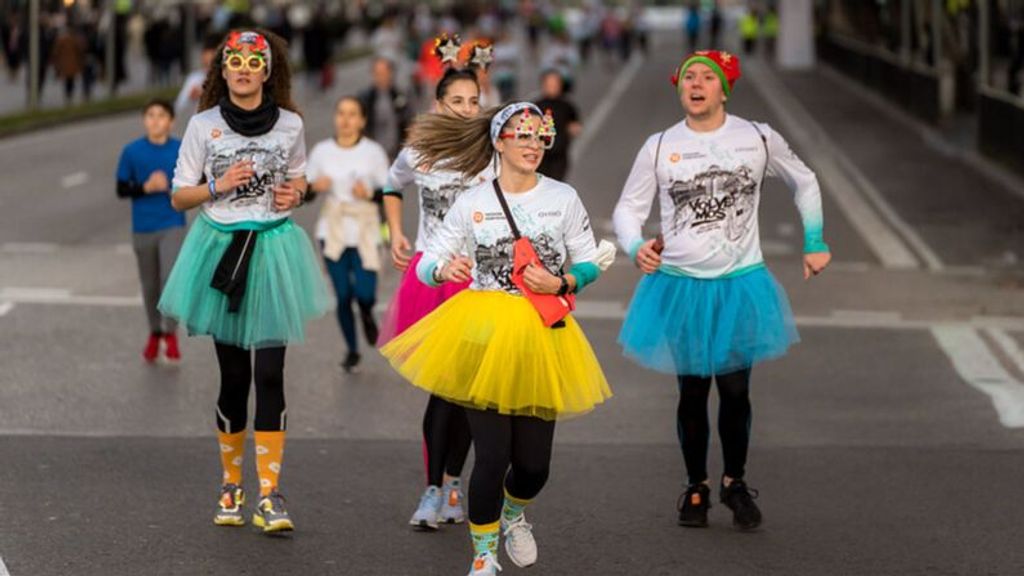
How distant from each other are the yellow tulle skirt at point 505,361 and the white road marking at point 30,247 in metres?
12.4

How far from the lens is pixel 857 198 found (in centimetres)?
2678

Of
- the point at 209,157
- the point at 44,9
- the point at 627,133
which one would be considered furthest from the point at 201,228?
the point at 44,9

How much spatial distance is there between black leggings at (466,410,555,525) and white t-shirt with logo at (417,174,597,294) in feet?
1.47

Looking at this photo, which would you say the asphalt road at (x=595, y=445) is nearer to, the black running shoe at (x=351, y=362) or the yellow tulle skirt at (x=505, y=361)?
the black running shoe at (x=351, y=362)

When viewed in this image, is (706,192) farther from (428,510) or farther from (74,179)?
(74,179)

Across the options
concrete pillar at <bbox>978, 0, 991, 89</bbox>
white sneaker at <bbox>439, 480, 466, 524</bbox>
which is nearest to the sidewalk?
concrete pillar at <bbox>978, 0, 991, 89</bbox>

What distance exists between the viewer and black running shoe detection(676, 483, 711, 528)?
9.16 m

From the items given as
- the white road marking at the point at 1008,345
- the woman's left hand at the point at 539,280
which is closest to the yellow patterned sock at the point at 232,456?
the woman's left hand at the point at 539,280

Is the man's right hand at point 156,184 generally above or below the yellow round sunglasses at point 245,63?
below

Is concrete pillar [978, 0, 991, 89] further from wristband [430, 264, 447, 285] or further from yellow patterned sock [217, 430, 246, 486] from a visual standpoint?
wristband [430, 264, 447, 285]

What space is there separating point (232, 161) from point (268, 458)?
3.76ft

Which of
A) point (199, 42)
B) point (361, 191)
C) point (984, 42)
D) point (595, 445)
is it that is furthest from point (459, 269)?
point (199, 42)

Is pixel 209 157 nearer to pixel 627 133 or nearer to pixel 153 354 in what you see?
pixel 153 354

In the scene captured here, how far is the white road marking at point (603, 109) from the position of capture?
113ft
